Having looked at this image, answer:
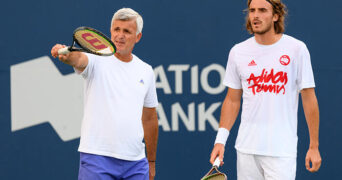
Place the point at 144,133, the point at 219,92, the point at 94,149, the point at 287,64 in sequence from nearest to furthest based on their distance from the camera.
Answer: the point at 94,149, the point at 287,64, the point at 144,133, the point at 219,92

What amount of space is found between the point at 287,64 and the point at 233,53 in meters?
0.38

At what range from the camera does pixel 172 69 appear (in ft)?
18.2

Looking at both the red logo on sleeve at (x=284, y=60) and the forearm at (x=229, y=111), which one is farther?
the forearm at (x=229, y=111)

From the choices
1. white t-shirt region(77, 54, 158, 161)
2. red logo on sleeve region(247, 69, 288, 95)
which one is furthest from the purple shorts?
red logo on sleeve region(247, 69, 288, 95)

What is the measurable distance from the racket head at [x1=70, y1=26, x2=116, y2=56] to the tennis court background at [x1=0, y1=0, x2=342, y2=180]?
1859 mm

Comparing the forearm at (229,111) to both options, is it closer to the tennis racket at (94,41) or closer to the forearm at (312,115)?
the forearm at (312,115)

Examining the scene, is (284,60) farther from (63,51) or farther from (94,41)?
(63,51)

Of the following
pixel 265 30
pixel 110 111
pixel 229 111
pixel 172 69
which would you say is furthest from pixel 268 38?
pixel 172 69

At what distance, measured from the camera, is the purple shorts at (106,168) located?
389 cm

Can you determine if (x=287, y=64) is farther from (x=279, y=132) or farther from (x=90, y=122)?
(x=90, y=122)

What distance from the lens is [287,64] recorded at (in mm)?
4164

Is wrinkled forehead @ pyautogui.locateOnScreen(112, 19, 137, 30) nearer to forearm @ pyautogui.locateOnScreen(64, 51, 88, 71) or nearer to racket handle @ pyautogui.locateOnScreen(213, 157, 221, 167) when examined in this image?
forearm @ pyautogui.locateOnScreen(64, 51, 88, 71)

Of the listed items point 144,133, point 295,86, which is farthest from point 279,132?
point 144,133

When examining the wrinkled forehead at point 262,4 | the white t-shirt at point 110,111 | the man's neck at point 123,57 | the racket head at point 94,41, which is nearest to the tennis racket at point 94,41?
the racket head at point 94,41
